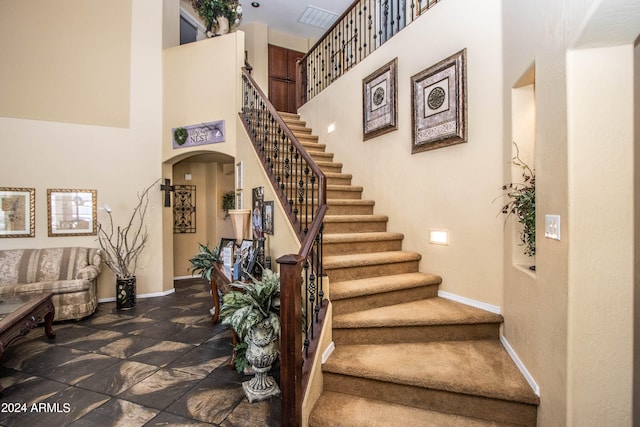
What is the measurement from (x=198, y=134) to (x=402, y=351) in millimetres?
4350

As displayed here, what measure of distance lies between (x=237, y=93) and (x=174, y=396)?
4118mm

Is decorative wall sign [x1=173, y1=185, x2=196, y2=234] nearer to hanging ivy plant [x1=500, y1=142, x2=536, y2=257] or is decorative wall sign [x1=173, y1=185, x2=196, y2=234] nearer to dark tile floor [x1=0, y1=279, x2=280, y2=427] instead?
dark tile floor [x1=0, y1=279, x2=280, y2=427]

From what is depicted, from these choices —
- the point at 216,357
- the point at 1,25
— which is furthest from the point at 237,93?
the point at 216,357

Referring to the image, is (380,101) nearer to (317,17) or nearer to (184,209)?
(317,17)

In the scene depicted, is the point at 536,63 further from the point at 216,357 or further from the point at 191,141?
the point at 191,141

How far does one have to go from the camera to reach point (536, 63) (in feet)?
6.21

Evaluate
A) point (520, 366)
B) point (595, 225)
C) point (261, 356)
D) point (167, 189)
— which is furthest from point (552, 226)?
point (167, 189)

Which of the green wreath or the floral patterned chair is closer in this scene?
the floral patterned chair

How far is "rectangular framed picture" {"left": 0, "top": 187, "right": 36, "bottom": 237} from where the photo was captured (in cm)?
430

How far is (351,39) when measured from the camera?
15.4 feet

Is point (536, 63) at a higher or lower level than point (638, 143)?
higher

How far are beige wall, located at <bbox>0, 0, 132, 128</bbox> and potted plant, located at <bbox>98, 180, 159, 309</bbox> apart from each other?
1442 millimetres

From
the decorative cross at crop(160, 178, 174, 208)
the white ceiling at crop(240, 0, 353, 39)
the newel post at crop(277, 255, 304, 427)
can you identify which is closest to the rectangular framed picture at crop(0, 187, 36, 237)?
the decorative cross at crop(160, 178, 174, 208)

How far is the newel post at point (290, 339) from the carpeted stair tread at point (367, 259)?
3.11 feet
